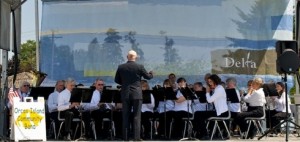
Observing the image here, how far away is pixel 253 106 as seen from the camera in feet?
46.7

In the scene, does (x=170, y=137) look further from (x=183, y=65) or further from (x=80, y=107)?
(x=183, y=65)

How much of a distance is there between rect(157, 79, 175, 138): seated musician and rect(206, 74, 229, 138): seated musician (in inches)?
42.4

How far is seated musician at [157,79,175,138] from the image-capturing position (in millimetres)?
14422

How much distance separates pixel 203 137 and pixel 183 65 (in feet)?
12.5

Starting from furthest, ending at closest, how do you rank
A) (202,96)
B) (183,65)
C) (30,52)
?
(30,52)
(183,65)
(202,96)

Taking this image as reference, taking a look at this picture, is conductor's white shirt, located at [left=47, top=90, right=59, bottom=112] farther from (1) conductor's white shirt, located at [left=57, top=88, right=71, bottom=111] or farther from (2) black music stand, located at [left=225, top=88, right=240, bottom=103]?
(2) black music stand, located at [left=225, top=88, right=240, bottom=103]

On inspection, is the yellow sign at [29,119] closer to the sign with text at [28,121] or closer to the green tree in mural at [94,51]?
the sign with text at [28,121]

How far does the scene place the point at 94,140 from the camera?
1402cm

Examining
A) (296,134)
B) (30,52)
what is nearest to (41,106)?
(296,134)

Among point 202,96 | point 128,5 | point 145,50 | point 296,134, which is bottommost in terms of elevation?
point 296,134

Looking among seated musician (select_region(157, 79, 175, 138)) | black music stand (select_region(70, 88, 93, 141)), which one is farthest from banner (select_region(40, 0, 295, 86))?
black music stand (select_region(70, 88, 93, 141))

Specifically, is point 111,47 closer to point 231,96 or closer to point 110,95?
point 110,95

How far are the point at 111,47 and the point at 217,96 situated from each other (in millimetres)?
5488

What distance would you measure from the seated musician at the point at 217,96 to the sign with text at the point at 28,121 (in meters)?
3.59
